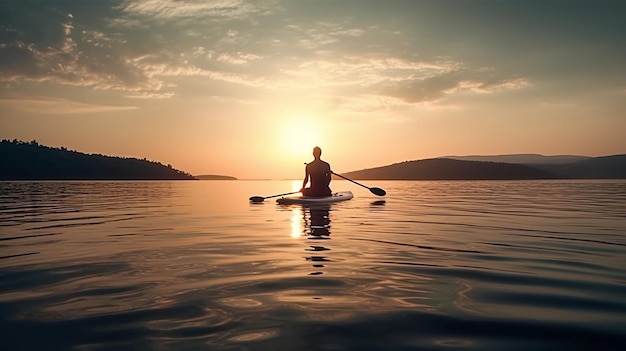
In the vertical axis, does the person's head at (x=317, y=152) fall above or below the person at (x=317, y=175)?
above

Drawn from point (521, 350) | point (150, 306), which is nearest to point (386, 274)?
point (521, 350)

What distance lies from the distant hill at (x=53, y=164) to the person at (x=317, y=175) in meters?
164

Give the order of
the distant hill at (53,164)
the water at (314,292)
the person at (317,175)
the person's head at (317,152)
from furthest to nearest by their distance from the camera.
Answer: the distant hill at (53,164) → the person at (317,175) → the person's head at (317,152) → the water at (314,292)

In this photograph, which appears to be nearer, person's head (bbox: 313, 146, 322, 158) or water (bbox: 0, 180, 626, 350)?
water (bbox: 0, 180, 626, 350)

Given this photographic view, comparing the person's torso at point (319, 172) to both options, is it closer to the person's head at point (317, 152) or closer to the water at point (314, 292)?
the person's head at point (317, 152)

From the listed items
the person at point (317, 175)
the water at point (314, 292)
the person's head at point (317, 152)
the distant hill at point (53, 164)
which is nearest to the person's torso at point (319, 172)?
the person at point (317, 175)

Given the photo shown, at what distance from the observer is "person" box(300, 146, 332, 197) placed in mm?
19766

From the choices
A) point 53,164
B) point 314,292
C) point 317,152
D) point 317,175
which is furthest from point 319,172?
point 53,164

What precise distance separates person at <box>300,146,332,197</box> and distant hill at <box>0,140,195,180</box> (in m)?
164

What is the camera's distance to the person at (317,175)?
64.8ft

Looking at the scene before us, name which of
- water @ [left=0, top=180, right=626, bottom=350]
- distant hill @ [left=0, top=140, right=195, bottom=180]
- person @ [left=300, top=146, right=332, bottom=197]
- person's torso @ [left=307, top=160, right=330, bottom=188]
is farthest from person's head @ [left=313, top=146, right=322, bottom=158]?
distant hill @ [left=0, top=140, right=195, bottom=180]

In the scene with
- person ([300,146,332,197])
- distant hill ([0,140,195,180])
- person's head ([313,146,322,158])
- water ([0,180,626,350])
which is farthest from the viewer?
distant hill ([0,140,195,180])

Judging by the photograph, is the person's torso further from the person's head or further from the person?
the person's head

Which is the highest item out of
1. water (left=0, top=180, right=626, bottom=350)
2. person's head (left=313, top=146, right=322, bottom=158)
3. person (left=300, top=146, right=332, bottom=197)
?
person's head (left=313, top=146, right=322, bottom=158)
